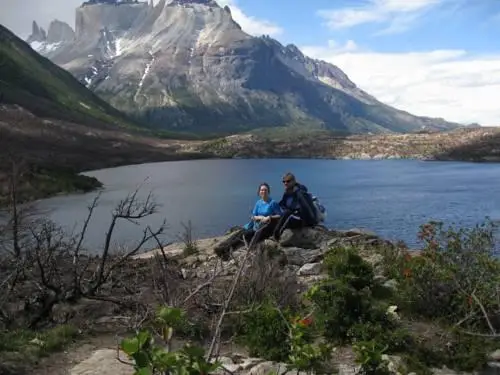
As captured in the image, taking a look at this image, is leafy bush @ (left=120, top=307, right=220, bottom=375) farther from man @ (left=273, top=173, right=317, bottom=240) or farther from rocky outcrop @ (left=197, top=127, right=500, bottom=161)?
rocky outcrop @ (left=197, top=127, right=500, bottom=161)

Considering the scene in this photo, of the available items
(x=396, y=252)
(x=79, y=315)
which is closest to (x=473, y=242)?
(x=396, y=252)

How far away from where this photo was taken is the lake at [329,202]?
42812 millimetres

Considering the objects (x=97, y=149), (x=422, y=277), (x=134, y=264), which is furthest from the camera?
(x=97, y=149)

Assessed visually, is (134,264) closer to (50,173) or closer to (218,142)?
(50,173)

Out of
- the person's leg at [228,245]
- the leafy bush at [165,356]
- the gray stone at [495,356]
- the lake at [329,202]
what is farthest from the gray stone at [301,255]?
the lake at [329,202]

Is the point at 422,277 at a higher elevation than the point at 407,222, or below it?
higher

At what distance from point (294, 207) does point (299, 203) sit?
0.19 m

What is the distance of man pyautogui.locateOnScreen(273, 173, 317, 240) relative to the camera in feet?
49.8

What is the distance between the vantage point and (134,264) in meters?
16.7

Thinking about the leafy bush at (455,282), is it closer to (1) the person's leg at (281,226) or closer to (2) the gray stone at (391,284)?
(2) the gray stone at (391,284)

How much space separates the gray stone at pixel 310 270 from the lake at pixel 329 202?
1404 centimetres

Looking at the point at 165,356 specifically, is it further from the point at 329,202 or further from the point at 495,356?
the point at 329,202

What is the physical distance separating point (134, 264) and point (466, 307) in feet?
32.5

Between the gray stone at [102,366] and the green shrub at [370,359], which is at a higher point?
the green shrub at [370,359]
